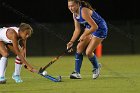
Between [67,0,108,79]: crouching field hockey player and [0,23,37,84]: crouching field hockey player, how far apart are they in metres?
1.21

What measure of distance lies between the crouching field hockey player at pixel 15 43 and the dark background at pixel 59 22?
669 inches

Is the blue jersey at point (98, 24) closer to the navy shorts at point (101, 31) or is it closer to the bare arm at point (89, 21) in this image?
the navy shorts at point (101, 31)

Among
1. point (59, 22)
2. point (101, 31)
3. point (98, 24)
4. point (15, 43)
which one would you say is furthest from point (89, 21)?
point (59, 22)

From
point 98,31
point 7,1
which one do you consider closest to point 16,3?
point 7,1

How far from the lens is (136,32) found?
30.5 metres

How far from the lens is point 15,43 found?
471 inches

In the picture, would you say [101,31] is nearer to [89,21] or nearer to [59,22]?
[89,21]

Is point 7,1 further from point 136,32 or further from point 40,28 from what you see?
point 136,32

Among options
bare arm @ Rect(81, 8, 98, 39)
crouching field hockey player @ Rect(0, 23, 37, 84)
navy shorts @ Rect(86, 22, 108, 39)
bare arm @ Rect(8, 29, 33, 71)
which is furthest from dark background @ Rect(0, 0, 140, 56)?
bare arm @ Rect(8, 29, 33, 71)

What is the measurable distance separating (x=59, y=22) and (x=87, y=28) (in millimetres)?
19780

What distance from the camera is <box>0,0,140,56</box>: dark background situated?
98.5 feet

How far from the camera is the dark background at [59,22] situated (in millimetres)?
30031

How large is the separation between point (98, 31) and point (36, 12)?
65.8 ft

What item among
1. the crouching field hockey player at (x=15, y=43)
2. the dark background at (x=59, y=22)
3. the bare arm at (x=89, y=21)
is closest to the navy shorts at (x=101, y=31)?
the bare arm at (x=89, y=21)
